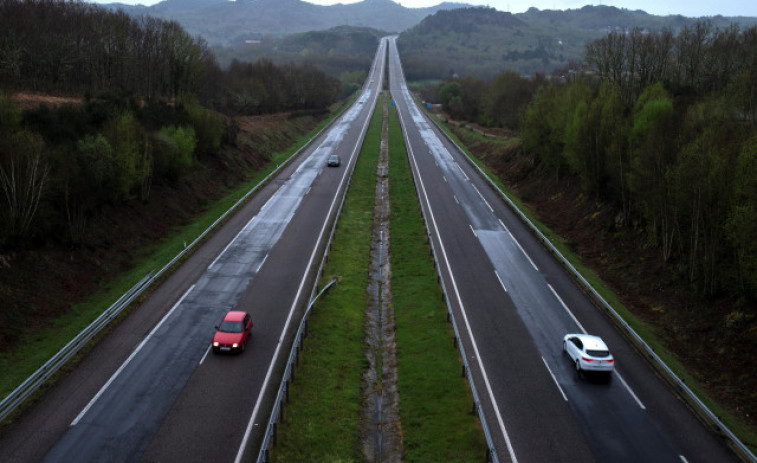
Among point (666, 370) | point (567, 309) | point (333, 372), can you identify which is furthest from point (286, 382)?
point (567, 309)

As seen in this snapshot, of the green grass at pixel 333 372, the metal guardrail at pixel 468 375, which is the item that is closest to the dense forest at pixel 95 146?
the green grass at pixel 333 372

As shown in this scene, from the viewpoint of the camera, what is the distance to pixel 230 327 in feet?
88.3

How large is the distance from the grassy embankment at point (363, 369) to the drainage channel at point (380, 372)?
1.32 feet

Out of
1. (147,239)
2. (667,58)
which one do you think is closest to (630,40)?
(667,58)

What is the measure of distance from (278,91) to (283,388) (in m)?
95.6

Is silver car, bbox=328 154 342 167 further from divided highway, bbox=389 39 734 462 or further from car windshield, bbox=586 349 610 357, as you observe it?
car windshield, bbox=586 349 610 357

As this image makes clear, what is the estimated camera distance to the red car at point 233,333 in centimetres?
2619

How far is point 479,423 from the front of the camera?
21719 millimetres

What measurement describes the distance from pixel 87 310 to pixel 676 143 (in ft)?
117

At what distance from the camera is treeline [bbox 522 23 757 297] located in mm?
29531

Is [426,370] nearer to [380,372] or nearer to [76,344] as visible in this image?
[380,372]

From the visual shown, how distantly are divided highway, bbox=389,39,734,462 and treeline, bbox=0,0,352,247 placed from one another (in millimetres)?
24658

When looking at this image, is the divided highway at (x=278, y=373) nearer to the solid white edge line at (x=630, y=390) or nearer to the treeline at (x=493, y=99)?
the solid white edge line at (x=630, y=390)

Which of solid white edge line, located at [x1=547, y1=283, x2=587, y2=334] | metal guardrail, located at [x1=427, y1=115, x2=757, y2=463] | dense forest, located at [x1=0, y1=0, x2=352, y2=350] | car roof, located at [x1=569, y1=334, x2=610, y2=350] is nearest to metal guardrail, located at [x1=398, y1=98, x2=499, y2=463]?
car roof, located at [x1=569, y1=334, x2=610, y2=350]
